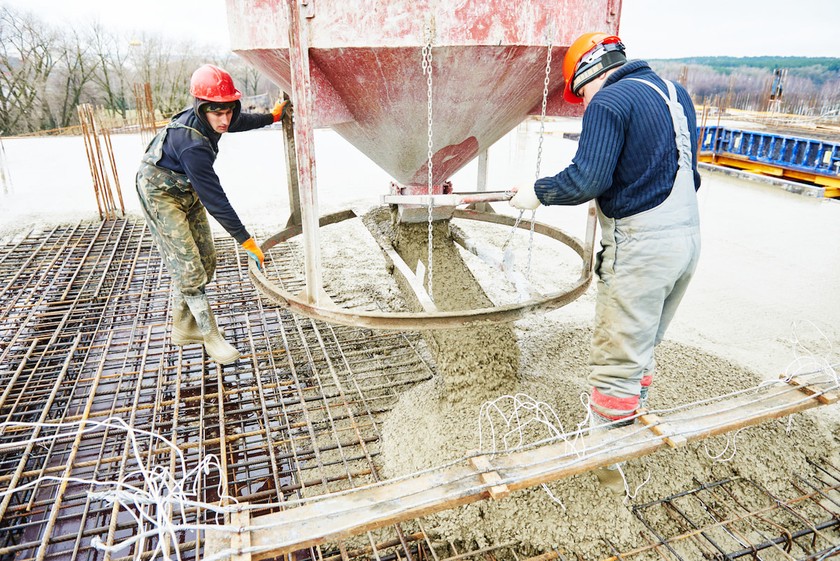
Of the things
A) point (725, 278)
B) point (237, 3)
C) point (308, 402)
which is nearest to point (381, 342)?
point (308, 402)

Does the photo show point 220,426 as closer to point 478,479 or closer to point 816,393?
point 478,479

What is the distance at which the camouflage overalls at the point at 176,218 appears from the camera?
3416 millimetres

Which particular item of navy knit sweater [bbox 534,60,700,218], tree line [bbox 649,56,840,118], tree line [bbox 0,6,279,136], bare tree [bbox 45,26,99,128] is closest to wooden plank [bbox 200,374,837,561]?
navy knit sweater [bbox 534,60,700,218]

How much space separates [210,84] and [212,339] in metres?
1.79

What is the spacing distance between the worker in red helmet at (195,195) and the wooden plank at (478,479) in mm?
1888

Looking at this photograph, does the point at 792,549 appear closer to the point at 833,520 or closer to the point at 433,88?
the point at 833,520

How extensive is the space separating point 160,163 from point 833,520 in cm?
418

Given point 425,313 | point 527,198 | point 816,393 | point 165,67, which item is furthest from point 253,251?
point 165,67

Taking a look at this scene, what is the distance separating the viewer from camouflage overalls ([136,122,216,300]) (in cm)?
342

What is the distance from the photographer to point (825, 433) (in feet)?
10.9

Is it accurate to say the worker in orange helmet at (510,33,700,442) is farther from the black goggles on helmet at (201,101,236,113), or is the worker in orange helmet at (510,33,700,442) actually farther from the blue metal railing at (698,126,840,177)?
the blue metal railing at (698,126,840,177)

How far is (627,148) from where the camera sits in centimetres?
230

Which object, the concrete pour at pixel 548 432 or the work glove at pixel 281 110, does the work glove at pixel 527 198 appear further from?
the work glove at pixel 281 110

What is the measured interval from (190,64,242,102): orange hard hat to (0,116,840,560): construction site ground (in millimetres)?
1612
